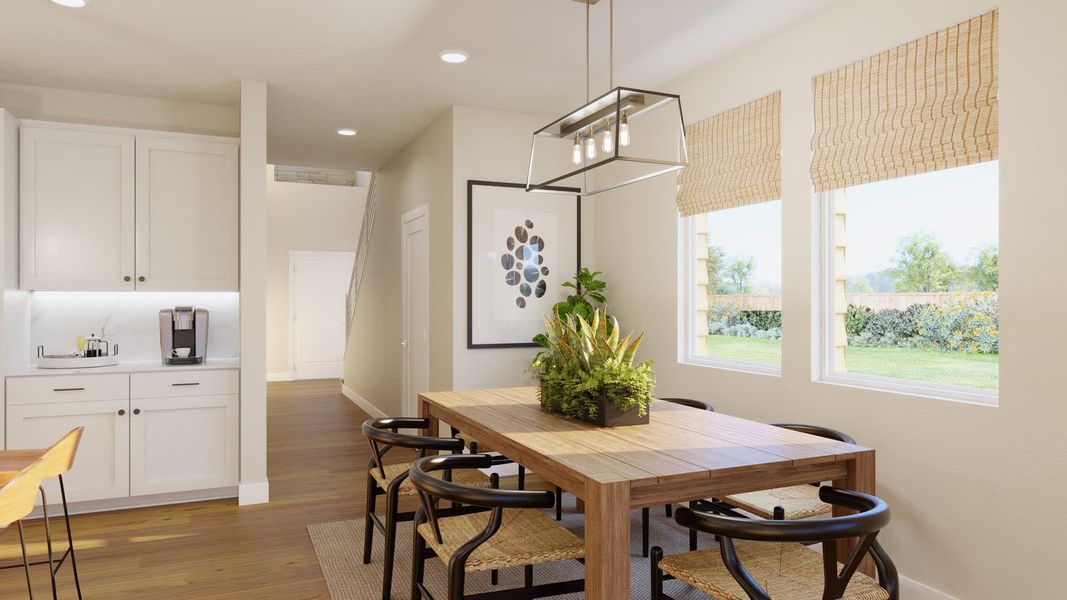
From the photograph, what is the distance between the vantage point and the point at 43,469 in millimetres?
2100

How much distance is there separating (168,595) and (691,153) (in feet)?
12.0

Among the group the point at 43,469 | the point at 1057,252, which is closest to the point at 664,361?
the point at 1057,252

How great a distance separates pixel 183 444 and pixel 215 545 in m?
0.96

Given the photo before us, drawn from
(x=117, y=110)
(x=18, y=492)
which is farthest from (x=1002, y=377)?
(x=117, y=110)

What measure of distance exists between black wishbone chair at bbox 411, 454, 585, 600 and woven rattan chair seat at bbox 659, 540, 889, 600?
0.33 metres

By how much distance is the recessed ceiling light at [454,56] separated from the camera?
3920 millimetres

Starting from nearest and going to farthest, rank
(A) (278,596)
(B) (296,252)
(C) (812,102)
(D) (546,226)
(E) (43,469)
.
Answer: (E) (43,469)
(A) (278,596)
(C) (812,102)
(D) (546,226)
(B) (296,252)

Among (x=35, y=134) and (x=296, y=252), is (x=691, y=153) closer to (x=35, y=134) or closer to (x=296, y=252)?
(x=35, y=134)

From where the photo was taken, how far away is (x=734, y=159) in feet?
13.1

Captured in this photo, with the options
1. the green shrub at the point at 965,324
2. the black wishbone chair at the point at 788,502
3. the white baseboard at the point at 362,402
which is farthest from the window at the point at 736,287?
the white baseboard at the point at 362,402

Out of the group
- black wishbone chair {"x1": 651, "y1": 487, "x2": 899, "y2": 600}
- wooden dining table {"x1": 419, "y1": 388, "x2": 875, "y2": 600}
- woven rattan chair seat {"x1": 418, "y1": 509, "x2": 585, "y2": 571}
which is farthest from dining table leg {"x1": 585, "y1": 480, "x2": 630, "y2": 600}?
woven rattan chair seat {"x1": 418, "y1": 509, "x2": 585, "y2": 571}

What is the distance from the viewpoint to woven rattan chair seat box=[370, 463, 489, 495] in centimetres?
295

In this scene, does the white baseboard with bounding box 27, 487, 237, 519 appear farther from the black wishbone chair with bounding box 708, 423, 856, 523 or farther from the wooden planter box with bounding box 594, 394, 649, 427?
the black wishbone chair with bounding box 708, 423, 856, 523

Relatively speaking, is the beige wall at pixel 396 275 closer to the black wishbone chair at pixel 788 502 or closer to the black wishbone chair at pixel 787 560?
the black wishbone chair at pixel 788 502
